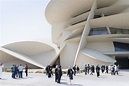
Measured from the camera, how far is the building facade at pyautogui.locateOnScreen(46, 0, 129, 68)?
3847 cm

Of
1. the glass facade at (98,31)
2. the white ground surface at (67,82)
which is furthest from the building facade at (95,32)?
the white ground surface at (67,82)

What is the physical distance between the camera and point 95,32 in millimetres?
40625

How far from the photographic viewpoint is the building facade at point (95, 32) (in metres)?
38.5

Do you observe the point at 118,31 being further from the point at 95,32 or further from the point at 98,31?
the point at 95,32

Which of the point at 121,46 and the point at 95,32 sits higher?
the point at 95,32

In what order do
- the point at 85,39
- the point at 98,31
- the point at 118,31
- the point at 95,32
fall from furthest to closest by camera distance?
1. the point at 118,31
2. the point at 98,31
3. the point at 95,32
4. the point at 85,39

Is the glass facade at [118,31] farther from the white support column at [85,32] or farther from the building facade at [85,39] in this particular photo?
the white support column at [85,32]

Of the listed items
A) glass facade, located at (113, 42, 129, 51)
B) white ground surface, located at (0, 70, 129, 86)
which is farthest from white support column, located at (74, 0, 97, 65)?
white ground surface, located at (0, 70, 129, 86)

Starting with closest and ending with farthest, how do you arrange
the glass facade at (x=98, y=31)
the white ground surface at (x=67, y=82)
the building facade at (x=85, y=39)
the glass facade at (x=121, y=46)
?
1. the white ground surface at (x=67, y=82)
2. the building facade at (x=85, y=39)
3. the glass facade at (x=121, y=46)
4. the glass facade at (x=98, y=31)

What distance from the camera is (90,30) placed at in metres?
40.9

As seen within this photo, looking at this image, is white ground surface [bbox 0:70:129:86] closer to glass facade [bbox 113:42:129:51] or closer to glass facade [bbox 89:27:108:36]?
glass facade [bbox 113:42:129:51]

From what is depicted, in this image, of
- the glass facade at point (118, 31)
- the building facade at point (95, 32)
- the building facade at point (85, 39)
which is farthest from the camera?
the glass facade at point (118, 31)

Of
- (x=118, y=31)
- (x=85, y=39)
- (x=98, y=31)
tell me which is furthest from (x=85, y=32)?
(x=118, y=31)

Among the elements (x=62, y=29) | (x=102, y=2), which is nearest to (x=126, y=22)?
(x=102, y=2)
